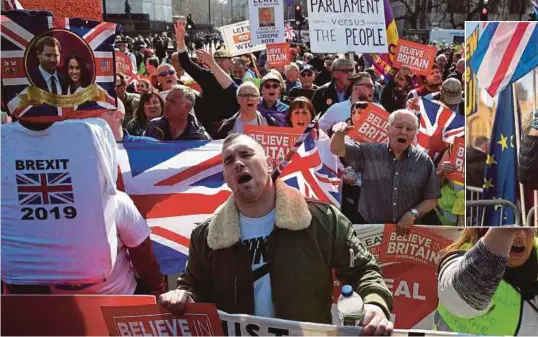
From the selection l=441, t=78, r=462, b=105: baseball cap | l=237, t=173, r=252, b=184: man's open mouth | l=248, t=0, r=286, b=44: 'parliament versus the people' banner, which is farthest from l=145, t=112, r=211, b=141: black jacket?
l=248, t=0, r=286, b=44: 'parliament versus the people' banner

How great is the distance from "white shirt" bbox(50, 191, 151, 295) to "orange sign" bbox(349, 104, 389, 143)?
208 centimetres

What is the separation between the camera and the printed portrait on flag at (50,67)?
9.06ft

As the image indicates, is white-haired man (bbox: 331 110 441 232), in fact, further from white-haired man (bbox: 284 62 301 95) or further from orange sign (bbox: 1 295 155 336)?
white-haired man (bbox: 284 62 301 95)

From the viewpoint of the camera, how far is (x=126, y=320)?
8.22ft

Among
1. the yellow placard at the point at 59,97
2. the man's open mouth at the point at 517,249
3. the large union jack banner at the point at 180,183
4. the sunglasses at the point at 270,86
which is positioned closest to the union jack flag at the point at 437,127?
the large union jack banner at the point at 180,183

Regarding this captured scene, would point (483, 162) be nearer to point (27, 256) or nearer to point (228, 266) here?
point (228, 266)

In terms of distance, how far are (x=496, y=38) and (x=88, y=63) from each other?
1709 millimetres

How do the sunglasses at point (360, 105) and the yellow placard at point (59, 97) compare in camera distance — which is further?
the sunglasses at point (360, 105)

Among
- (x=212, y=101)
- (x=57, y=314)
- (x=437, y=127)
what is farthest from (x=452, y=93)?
(x=57, y=314)

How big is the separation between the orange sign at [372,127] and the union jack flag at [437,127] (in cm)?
36

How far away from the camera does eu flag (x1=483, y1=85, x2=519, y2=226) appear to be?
268 centimetres

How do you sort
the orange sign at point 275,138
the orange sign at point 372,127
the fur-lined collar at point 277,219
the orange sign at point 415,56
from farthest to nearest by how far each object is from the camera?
the orange sign at point 415,56 < the orange sign at point 372,127 < the orange sign at point 275,138 < the fur-lined collar at point 277,219

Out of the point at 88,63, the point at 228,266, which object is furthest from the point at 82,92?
the point at 228,266

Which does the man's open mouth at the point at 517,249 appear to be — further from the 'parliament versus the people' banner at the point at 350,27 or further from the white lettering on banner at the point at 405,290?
the 'parliament versus the people' banner at the point at 350,27
